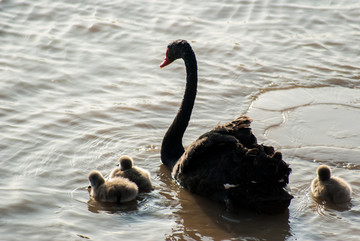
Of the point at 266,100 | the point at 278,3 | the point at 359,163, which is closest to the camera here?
the point at 359,163

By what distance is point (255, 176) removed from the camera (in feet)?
17.3

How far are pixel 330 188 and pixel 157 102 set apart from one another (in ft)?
9.64

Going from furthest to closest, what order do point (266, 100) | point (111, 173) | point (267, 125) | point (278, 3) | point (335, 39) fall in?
point (278, 3), point (335, 39), point (266, 100), point (267, 125), point (111, 173)

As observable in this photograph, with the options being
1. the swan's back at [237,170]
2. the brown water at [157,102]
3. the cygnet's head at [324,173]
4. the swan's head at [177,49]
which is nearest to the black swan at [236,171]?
the swan's back at [237,170]

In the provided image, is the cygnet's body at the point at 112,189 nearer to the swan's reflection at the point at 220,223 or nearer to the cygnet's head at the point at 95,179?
the cygnet's head at the point at 95,179

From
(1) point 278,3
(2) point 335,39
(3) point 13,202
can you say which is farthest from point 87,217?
(1) point 278,3

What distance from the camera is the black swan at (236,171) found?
5.27m

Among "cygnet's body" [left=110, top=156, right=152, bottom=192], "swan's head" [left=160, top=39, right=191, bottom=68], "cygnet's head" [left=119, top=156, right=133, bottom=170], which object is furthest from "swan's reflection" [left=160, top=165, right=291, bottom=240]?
"swan's head" [left=160, top=39, right=191, bottom=68]

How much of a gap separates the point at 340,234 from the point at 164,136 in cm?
219

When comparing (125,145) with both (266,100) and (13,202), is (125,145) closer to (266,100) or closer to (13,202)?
(13,202)

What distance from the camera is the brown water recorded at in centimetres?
537

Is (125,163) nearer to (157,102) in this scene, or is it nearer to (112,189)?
(112,189)

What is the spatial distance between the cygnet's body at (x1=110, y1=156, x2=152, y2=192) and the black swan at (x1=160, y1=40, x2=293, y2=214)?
352 millimetres

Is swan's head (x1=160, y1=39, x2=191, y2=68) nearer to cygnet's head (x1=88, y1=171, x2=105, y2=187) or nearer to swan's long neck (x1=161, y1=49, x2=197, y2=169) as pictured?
swan's long neck (x1=161, y1=49, x2=197, y2=169)
